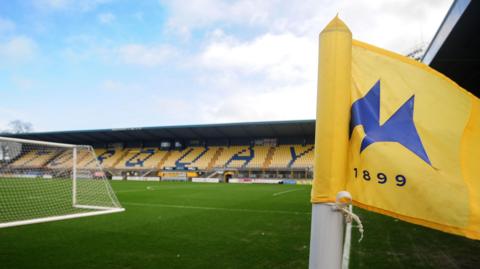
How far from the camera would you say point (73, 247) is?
19.2ft

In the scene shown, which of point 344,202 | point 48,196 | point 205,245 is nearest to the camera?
point 344,202

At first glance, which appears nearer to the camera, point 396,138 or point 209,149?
point 396,138

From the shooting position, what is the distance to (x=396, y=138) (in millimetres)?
1283

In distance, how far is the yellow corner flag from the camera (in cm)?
116

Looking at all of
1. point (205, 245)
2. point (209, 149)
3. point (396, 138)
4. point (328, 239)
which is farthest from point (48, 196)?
A: point (209, 149)

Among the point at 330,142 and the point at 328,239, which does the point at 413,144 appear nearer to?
the point at 330,142

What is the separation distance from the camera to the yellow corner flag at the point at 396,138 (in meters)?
1.16

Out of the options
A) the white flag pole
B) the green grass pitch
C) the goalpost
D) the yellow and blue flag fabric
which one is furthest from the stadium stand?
the white flag pole

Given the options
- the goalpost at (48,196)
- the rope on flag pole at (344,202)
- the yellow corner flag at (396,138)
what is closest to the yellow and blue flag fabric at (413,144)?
the yellow corner flag at (396,138)

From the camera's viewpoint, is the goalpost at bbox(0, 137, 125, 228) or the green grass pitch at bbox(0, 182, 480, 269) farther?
the goalpost at bbox(0, 137, 125, 228)

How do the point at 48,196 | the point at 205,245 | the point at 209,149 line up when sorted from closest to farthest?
the point at 205,245, the point at 48,196, the point at 209,149

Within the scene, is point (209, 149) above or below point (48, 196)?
above

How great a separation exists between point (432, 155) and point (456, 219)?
25 cm

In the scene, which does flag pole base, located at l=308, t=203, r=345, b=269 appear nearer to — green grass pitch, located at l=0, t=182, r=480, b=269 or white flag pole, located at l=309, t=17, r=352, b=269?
white flag pole, located at l=309, t=17, r=352, b=269
